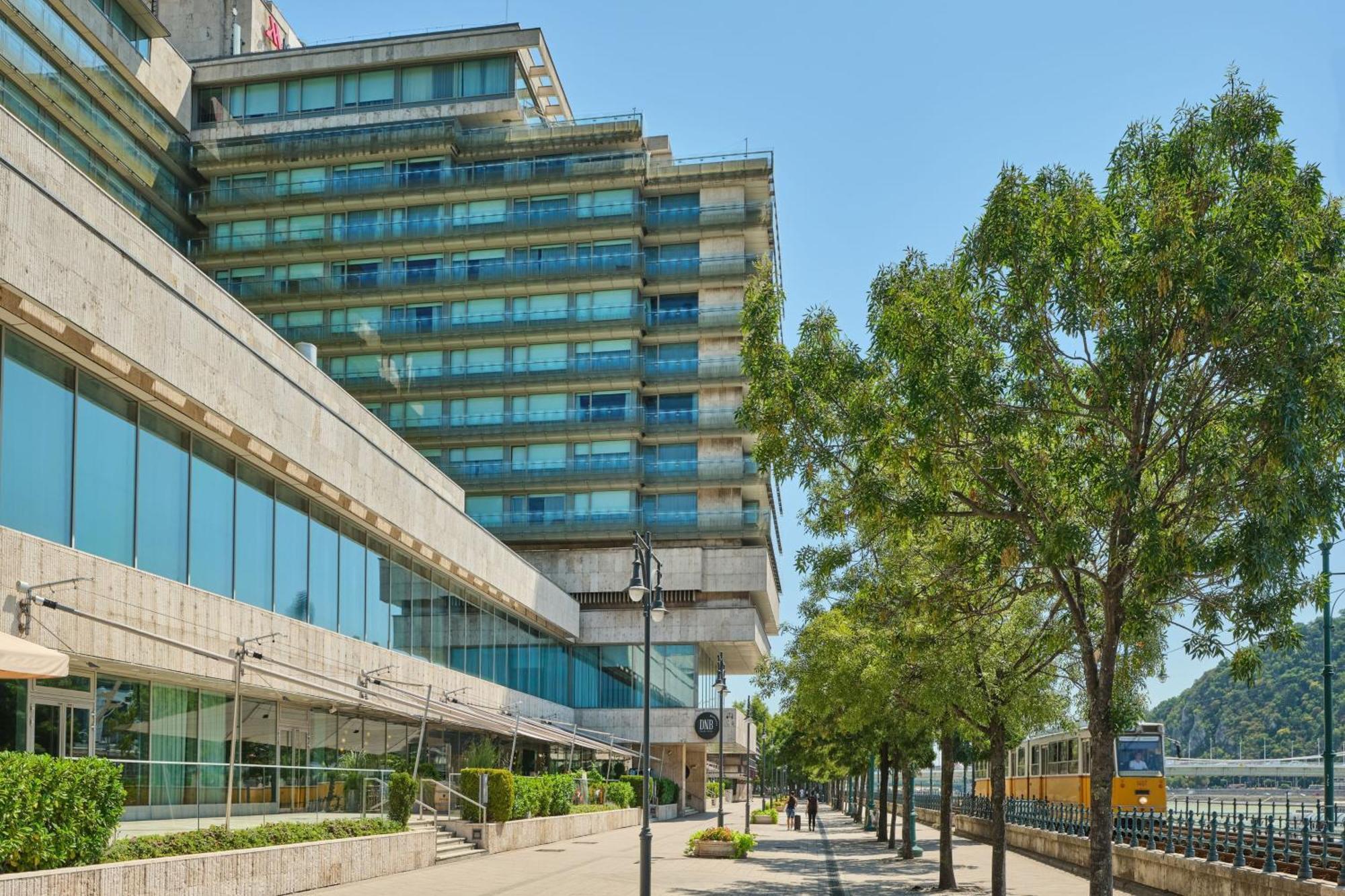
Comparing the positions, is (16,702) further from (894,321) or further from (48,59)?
(48,59)

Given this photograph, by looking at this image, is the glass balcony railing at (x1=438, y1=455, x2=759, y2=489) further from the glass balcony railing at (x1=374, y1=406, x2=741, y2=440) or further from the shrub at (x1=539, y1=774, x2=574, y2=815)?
the shrub at (x1=539, y1=774, x2=574, y2=815)

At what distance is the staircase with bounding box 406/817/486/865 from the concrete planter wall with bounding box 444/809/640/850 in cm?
27

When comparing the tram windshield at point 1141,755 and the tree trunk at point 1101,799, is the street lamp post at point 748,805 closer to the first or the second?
the tram windshield at point 1141,755

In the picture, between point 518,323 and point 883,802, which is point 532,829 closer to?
point 883,802

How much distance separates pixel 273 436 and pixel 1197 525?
65.3ft

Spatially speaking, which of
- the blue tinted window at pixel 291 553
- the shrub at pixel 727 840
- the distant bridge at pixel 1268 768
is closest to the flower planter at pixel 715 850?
the shrub at pixel 727 840

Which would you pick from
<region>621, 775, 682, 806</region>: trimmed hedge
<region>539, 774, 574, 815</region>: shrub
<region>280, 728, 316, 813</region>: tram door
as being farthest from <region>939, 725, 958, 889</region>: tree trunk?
<region>621, 775, 682, 806</region>: trimmed hedge

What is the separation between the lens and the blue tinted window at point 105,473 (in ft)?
72.6

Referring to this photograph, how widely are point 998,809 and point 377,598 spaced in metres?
19.4

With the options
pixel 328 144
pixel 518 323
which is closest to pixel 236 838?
pixel 518 323

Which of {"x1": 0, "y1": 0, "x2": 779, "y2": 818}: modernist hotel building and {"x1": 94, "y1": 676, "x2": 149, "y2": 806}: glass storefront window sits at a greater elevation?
{"x1": 0, "y1": 0, "x2": 779, "y2": 818}: modernist hotel building

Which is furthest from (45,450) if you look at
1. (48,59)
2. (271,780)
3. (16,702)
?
(48,59)

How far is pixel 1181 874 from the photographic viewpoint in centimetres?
2475

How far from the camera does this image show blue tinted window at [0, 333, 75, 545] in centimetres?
2012
